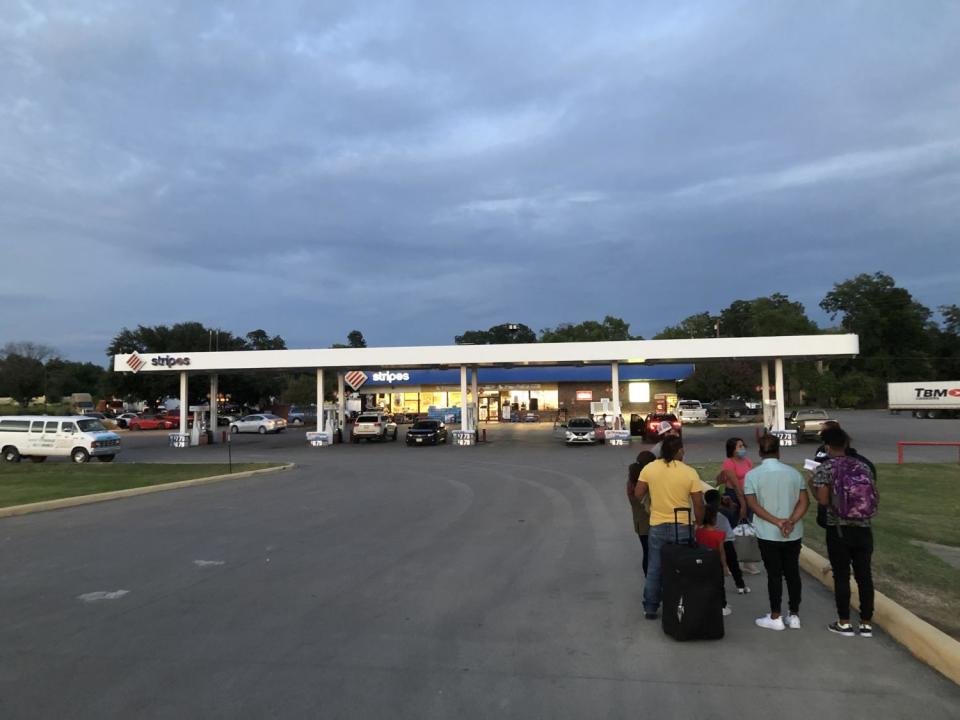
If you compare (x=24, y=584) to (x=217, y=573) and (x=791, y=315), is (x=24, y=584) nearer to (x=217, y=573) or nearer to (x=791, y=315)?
(x=217, y=573)

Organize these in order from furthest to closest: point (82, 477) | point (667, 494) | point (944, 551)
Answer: point (82, 477) → point (944, 551) → point (667, 494)

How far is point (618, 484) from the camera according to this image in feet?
60.4

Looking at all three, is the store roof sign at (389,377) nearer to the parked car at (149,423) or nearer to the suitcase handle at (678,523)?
the parked car at (149,423)

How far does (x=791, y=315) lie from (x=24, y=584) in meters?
91.0

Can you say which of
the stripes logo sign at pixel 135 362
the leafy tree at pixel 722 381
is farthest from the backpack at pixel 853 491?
the leafy tree at pixel 722 381

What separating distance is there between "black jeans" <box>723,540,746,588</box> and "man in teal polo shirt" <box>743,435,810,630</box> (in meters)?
1.08

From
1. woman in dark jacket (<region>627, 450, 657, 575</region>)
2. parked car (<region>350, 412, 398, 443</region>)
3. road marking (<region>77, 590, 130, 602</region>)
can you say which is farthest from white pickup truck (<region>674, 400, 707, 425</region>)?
road marking (<region>77, 590, 130, 602</region>)

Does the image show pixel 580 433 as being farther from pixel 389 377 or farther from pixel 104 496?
pixel 389 377

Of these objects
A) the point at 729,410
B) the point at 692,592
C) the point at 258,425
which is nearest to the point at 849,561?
the point at 692,592

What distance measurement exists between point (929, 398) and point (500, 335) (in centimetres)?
9758

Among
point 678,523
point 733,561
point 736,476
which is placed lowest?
point 733,561

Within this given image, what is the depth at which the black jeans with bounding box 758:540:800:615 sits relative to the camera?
614 centimetres

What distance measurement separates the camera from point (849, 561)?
19.8ft

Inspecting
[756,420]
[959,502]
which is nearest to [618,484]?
[959,502]
